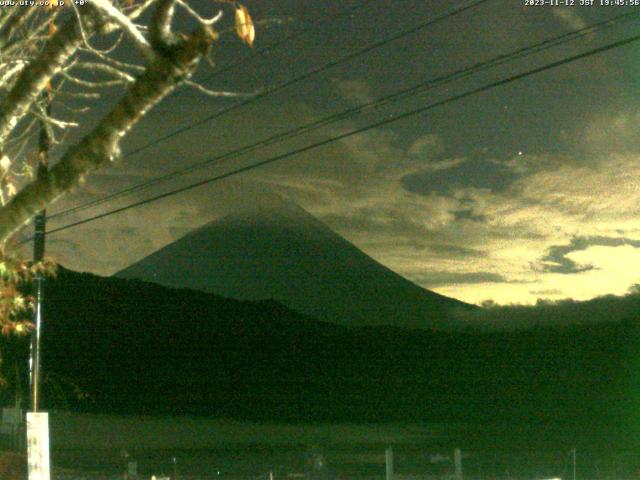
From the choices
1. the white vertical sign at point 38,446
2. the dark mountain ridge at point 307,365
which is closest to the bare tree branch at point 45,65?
the white vertical sign at point 38,446

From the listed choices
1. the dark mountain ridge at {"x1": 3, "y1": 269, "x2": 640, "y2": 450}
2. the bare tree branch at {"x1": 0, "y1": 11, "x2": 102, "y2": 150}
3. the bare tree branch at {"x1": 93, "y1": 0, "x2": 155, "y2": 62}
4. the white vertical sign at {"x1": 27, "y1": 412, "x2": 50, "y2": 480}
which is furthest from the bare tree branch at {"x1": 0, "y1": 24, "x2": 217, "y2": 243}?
the dark mountain ridge at {"x1": 3, "y1": 269, "x2": 640, "y2": 450}

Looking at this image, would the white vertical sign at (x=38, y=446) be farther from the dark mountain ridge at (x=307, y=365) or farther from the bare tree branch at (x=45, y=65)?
the dark mountain ridge at (x=307, y=365)

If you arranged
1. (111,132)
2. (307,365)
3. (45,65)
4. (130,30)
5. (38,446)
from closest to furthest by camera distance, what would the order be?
1. (111,132)
2. (130,30)
3. (45,65)
4. (38,446)
5. (307,365)

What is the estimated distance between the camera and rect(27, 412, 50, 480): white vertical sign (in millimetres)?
13727

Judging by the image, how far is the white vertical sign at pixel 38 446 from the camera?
1373cm

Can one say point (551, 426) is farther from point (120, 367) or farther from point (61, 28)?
point (61, 28)

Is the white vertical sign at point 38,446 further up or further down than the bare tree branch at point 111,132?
further down

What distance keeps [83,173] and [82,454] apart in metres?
45.6

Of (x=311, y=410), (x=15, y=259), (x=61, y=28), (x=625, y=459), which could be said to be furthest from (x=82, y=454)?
(x=61, y=28)

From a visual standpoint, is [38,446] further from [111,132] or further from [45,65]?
[111,132]

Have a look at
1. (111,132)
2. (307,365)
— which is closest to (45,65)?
(111,132)

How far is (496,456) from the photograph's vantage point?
45.7m

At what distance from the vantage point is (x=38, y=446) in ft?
45.5

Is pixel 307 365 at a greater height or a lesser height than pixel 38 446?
greater
